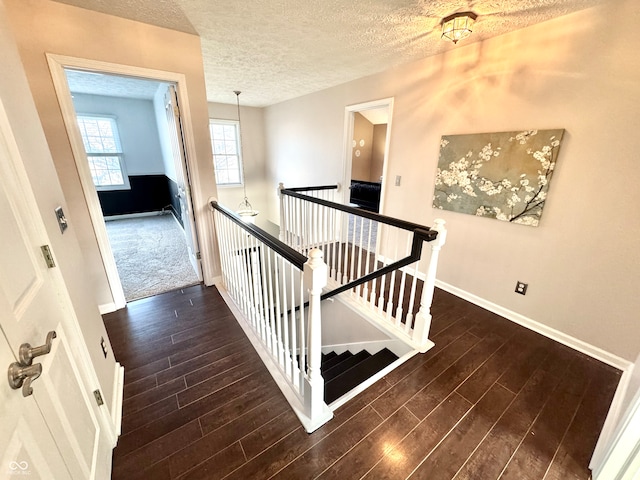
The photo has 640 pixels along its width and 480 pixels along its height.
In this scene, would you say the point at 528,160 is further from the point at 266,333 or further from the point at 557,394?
the point at 266,333

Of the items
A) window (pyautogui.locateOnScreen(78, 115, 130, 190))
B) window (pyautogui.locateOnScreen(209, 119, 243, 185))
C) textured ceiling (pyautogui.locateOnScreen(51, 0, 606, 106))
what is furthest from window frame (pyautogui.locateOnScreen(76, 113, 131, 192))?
textured ceiling (pyautogui.locateOnScreen(51, 0, 606, 106))

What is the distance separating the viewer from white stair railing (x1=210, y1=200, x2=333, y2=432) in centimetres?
133

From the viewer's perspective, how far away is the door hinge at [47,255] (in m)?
0.97

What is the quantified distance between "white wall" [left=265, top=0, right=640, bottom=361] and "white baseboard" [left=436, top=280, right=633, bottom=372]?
4 cm

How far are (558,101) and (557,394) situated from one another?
211 centimetres

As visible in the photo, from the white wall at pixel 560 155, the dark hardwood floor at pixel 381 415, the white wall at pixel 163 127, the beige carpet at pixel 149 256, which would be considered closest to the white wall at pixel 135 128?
the white wall at pixel 163 127

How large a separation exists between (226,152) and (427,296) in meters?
5.51

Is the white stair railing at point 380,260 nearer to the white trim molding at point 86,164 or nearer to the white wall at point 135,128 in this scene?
the white trim molding at point 86,164

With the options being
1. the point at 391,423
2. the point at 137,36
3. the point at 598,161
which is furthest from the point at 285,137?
the point at 391,423

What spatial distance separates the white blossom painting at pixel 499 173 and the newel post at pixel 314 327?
2.04 meters

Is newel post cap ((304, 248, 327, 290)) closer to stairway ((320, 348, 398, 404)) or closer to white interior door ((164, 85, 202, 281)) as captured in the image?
stairway ((320, 348, 398, 404))

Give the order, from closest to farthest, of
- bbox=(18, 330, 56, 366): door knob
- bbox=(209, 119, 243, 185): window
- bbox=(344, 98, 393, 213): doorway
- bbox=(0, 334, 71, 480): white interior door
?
bbox=(0, 334, 71, 480): white interior door
bbox=(18, 330, 56, 366): door knob
bbox=(209, 119, 243, 185): window
bbox=(344, 98, 393, 213): doorway

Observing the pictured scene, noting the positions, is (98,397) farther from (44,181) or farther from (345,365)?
(345,365)

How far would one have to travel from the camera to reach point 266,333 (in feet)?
6.45
